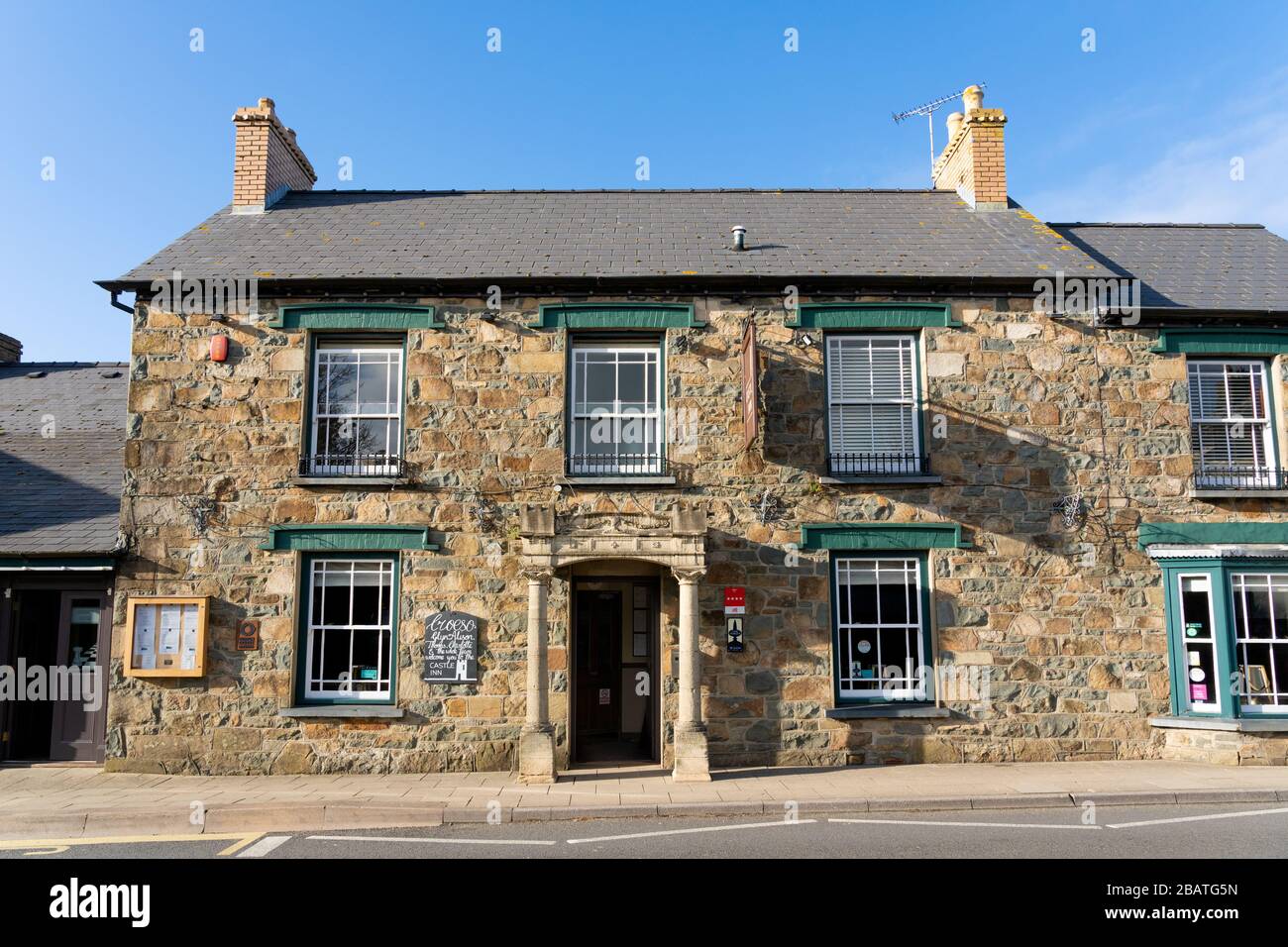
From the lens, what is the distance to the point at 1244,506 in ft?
40.3

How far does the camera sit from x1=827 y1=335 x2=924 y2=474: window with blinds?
12359 mm

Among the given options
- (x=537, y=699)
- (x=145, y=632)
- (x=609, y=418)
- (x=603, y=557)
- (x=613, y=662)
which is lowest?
(x=537, y=699)

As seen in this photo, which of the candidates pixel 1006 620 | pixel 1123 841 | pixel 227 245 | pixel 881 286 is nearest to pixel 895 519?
pixel 1006 620

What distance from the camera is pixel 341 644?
12.0 m

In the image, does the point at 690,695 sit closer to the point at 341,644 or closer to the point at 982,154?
the point at 341,644

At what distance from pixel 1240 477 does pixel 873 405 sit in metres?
5.12

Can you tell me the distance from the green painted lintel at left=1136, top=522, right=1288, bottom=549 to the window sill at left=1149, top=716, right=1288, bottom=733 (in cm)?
222

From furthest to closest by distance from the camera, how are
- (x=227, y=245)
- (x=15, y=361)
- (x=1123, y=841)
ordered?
1. (x=15, y=361)
2. (x=227, y=245)
3. (x=1123, y=841)

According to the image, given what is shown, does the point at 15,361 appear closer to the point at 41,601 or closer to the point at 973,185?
the point at 41,601

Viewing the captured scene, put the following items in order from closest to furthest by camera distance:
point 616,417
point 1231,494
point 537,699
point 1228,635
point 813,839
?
point 813,839
point 537,699
point 1228,635
point 1231,494
point 616,417

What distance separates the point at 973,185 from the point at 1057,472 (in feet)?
18.7

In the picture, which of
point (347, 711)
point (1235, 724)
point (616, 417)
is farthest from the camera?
point (616, 417)

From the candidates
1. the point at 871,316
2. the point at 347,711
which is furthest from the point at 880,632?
the point at 347,711
